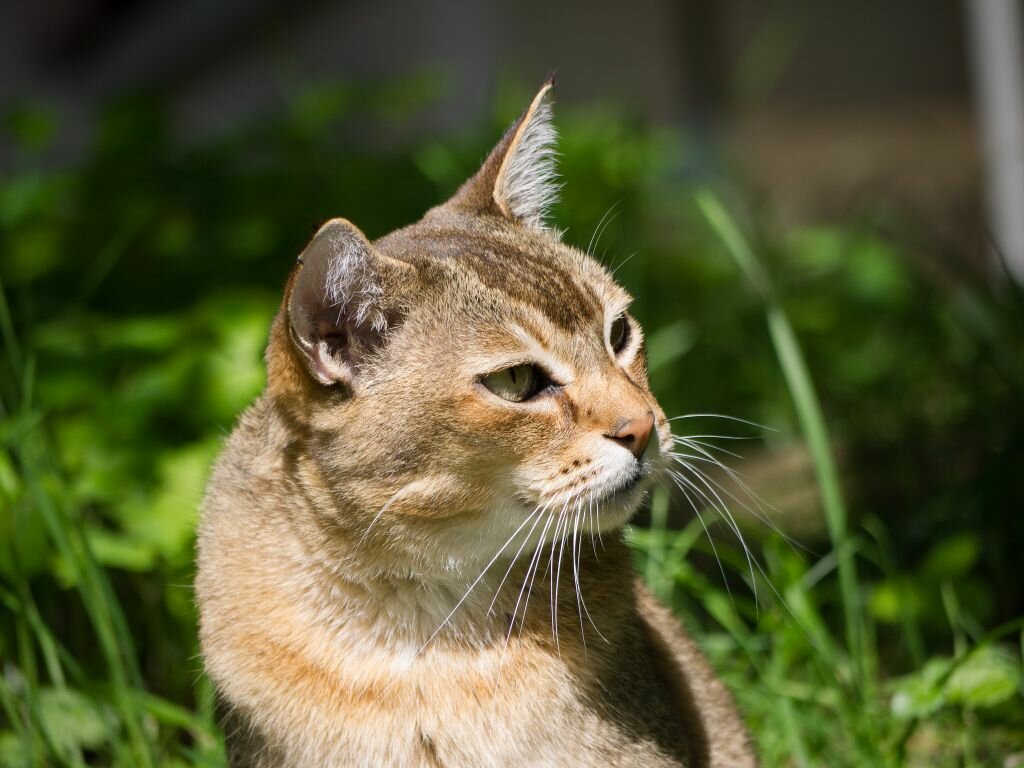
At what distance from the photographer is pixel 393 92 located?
5289 mm

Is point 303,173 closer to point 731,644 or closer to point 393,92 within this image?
point 393,92

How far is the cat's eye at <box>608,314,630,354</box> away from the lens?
2303mm

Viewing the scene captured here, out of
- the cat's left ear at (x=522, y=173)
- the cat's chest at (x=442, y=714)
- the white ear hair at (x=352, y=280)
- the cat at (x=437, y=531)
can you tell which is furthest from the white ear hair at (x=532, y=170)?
the cat's chest at (x=442, y=714)

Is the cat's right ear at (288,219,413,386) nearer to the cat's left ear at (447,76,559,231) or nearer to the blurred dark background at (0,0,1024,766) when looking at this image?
the cat's left ear at (447,76,559,231)

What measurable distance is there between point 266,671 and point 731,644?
4.75 feet

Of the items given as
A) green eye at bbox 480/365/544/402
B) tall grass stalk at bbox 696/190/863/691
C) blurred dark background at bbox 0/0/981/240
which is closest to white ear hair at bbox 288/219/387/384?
green eye at bbox 480/365/544/402

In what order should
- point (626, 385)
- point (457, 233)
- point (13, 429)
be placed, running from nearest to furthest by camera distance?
point (626, 385), point (457, 233), point (13, 429)

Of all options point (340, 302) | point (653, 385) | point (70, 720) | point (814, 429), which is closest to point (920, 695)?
point (814, 429)

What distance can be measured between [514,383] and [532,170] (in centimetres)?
68

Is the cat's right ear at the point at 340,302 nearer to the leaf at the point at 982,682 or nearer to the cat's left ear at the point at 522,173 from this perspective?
the cat's left ear at the point at 522,173

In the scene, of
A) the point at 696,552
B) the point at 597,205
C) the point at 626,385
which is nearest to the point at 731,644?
the point at 696,552

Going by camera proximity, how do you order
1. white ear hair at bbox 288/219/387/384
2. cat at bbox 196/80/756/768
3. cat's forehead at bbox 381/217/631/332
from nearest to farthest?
white ear hair at bbox 288/219/387/384
cat at bbox 196/80/756/768
cat's forehead at bbox 381/217/631/332

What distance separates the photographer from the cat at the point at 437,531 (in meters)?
1.99

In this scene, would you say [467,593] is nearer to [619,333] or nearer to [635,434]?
[635,434]
